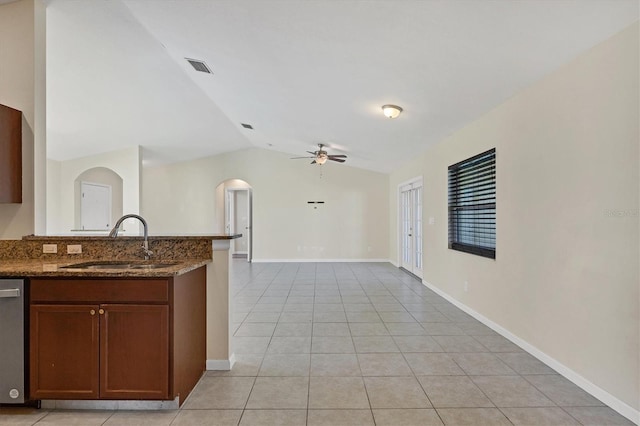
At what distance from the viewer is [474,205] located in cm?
407

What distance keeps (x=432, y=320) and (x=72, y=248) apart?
3605 millimetres

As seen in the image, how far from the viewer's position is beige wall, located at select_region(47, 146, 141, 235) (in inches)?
271

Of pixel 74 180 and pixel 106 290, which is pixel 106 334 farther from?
pixel 74 180

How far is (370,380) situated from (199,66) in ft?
12.6

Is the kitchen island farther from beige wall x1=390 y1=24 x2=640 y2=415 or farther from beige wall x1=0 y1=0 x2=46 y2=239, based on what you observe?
beige wall x1=390 y1=24 x2=640 y2=415

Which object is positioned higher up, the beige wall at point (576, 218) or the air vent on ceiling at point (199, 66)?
the air vent on ceiling at point (199, 66)

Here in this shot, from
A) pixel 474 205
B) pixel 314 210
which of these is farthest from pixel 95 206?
pixel 474 205

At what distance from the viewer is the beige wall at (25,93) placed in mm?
2674

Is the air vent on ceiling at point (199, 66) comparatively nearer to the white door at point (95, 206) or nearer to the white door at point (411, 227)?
the white door at point (411, 227)

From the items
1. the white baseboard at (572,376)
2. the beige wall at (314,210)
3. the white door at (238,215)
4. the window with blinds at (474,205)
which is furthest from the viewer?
the white door at (238,215)

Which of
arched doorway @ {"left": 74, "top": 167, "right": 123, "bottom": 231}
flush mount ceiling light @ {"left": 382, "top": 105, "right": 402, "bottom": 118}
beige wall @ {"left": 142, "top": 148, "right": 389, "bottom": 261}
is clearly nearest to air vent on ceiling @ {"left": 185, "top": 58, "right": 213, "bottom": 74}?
flush mount ceiling light @ {"left": 382, "top": 105, "right": 402, "bottom": 118}

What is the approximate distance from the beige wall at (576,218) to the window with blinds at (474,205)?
0.19 meters

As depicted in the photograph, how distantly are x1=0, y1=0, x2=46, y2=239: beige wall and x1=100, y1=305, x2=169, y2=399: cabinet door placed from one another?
1345mm

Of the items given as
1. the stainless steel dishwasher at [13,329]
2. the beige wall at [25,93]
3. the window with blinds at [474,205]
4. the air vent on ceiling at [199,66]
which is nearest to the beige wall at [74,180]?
the air vent on ceiling at [199,66]
